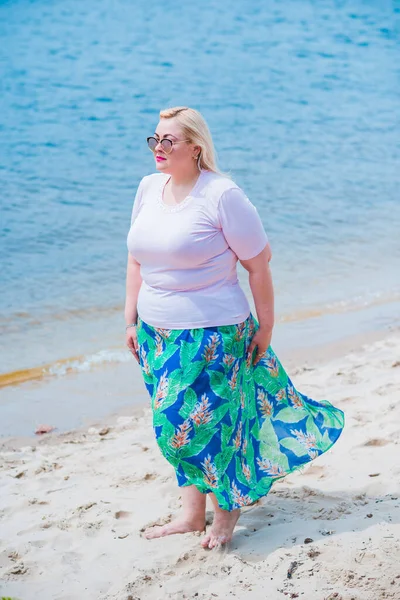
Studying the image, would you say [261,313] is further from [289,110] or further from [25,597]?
[289,110]

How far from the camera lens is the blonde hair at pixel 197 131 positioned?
10.1 ft

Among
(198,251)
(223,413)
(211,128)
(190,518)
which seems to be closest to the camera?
(198,251)

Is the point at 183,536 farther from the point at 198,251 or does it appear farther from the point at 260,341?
the point at 198,251

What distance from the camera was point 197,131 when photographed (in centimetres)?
307

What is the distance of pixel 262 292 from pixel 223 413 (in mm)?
463

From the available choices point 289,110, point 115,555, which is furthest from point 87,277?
point 289,110

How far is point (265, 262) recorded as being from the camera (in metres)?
3.10

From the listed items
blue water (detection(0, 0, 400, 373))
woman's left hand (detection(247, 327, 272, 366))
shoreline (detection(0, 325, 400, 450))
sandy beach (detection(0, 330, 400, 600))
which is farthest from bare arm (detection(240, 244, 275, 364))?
shoreline (detection(0, 325, 400, 450))

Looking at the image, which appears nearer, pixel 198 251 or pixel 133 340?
pixel 198 251

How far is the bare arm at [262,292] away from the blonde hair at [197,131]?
1.10 ft

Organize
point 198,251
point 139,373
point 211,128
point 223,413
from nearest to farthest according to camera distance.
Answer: point 198,251 < point 223,413 < point 139,373 < point 211,128

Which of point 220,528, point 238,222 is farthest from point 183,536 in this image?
point 238,222

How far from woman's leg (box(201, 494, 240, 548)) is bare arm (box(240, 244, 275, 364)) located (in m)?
0.62

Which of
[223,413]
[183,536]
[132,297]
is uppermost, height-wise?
[132,297]
